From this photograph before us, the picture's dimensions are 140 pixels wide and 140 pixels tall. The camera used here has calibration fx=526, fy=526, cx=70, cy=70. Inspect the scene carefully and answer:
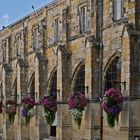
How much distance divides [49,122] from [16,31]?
13.6 meters

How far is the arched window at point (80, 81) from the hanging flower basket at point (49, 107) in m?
2.71

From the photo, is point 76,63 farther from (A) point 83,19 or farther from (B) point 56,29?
(B) point 56,29

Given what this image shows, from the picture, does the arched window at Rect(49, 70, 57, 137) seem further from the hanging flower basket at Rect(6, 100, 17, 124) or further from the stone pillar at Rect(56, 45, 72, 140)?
the hanging flower basket at Rect(6, 100, 17, 124)

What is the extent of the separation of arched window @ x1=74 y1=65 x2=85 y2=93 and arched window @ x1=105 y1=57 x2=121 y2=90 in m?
3.62

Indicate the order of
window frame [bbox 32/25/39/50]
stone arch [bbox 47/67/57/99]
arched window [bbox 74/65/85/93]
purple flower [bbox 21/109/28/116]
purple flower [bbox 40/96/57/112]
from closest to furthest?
arched window [bbox 74/65/85/93] → purple flower [bbox 40/96/57/112] → stone arch [bbox 47/67/57/99] → purple flower [bbox 21/109/28/116] → window frame [bbox 32/25/39/50]

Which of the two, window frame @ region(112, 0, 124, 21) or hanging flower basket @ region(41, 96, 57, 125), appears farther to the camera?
hanging flower basket @ region(41, 96, 57, 125)

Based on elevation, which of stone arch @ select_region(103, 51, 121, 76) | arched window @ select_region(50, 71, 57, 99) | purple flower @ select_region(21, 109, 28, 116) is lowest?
purple flower @ select_region(21, 109, 28, 116)

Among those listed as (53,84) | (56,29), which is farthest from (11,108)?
(56,29)

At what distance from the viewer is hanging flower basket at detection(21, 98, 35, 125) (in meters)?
42.0

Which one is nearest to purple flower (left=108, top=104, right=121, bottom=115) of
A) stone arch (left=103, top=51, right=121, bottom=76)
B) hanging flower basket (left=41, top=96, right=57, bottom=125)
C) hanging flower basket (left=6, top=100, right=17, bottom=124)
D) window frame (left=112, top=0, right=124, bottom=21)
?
stone arch (left=103, top=51, right=121, bottom=76)

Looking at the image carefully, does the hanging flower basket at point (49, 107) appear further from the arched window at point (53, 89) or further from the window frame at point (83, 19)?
the window frame at point (83, 19)

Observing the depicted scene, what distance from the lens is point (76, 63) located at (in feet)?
118

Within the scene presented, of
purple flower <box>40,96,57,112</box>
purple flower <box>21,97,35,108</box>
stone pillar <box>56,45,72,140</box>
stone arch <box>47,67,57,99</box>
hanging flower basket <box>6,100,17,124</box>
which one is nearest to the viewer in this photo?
stone pillar <box>56,45,72,140</box>

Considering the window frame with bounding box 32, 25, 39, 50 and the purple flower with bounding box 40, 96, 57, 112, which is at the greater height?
the window frame with bounding box 32, 25, 39, 50
